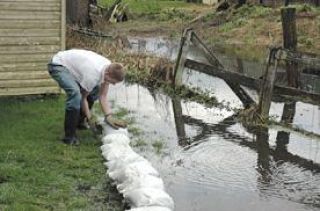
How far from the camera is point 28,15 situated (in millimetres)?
10484

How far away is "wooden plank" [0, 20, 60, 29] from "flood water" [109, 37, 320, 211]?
1.84 metres

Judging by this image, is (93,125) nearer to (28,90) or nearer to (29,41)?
(28,90)

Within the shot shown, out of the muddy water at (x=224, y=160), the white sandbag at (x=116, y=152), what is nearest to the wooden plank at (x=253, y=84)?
the muddy water at (x=224, y=160)

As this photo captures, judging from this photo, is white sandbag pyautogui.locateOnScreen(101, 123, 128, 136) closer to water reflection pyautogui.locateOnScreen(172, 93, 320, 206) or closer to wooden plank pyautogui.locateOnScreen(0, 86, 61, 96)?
water reflection pyautogui.locateOnScreen(172, 93, 320, 206)

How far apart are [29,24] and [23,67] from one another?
73 cm

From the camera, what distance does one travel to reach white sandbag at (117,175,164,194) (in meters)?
5.88

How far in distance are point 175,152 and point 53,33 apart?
12.3ft

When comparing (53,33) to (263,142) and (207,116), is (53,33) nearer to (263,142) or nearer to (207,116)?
(207,116)

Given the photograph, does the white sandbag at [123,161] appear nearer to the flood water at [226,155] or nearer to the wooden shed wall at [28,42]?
the flood water at [226,155]

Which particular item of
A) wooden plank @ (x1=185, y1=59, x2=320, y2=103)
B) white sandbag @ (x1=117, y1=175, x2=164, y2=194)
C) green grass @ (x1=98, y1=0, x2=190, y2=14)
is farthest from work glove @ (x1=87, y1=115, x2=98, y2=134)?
green grass @ (x1=98, y1=0, x2=190, y2=14)

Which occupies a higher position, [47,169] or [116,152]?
[116,152]

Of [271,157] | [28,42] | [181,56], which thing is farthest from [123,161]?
[181,56]

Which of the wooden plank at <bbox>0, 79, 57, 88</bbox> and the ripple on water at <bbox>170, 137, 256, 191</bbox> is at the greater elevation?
the wooden plank at <bbox>0, 79, 57, 88</bbox>

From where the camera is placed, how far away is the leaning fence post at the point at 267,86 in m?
9.77
